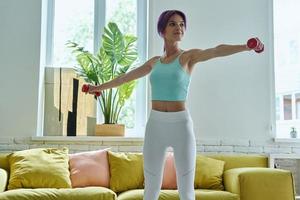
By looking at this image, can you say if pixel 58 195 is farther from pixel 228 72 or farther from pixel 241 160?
pixel 228 72

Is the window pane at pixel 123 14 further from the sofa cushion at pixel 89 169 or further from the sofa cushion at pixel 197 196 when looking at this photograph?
the sofa cushion at pixel 197 196

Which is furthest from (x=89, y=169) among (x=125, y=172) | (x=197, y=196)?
(x=197, y=196)

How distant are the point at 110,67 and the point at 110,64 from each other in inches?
1.1

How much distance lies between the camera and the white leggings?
5.62 feet

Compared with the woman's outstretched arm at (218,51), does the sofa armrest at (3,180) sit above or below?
below

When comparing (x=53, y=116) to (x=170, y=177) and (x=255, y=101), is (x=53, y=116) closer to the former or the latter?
(x=170, y=177)

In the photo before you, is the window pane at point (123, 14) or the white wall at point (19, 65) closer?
the white wall at point (19, 65)

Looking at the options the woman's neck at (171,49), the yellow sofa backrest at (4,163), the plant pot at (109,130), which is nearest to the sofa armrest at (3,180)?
the yellow sofa backrest at (4,163)

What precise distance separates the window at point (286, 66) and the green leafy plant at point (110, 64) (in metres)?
1.53

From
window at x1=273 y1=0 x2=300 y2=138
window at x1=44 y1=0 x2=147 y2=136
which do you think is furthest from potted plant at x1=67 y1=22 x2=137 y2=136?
window at x1=273 y1=0 x2=300 y2=138

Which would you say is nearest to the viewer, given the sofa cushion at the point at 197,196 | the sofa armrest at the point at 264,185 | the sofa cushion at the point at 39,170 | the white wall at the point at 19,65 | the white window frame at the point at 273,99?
the sofa cushion at the point at 197,196

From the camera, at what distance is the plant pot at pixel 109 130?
11.5 feet

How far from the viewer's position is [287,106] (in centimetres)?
381

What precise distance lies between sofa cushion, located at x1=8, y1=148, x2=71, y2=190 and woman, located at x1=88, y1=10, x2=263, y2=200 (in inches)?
49.6
